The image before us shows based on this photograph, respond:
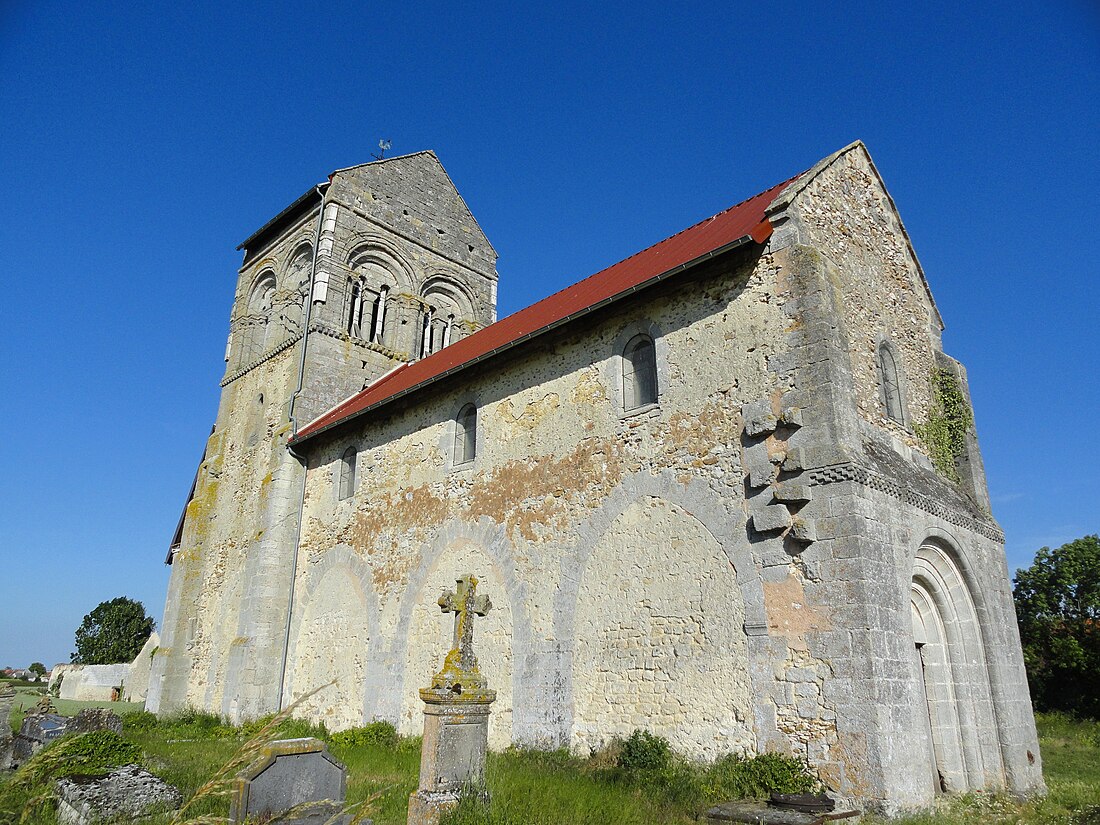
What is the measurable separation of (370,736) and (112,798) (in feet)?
19.8

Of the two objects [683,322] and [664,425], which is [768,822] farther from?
[683,322]

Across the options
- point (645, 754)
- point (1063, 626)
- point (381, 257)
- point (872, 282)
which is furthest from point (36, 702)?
point (1063, 626)

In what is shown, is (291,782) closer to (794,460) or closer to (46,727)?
(794,460)

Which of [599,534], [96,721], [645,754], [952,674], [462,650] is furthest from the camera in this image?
[96,721]

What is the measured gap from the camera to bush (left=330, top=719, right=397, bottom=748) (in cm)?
1191

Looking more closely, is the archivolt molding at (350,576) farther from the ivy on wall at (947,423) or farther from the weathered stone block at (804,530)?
the ivy on wall at (947,423)

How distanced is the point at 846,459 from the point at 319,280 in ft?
47.3

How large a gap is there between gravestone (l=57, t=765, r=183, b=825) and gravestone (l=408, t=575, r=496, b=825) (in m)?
2.23

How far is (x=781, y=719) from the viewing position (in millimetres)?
7727

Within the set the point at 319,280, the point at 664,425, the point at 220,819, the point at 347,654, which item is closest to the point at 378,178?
the point at 319,280

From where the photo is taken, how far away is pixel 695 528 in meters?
9.05

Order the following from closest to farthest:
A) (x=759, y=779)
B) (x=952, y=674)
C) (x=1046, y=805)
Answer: (x=759, y=779), (x=1046, y=805), (x=952, y=674)

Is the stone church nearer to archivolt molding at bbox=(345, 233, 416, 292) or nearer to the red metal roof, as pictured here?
the red metal roof

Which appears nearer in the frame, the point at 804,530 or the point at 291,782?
the point at 291,782
